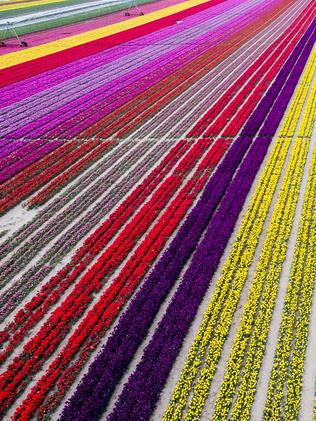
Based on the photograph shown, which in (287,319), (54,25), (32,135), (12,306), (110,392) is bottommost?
(287,319)

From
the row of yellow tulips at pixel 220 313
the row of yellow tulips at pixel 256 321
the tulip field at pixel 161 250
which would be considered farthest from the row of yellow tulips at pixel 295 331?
the row of yellow tulips at pixel 220 313

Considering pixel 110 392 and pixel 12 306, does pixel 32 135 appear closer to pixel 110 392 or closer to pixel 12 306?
pixel 12 306

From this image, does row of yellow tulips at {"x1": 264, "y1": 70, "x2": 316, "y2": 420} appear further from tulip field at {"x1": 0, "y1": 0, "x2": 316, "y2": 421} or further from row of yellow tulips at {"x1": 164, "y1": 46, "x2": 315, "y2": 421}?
row of yellow tulips at {"x1": 164, "y1": 46, "x2": 315, "y2": 421}

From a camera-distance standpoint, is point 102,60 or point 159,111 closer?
point 159,111

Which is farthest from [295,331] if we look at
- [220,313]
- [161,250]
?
[161,250]

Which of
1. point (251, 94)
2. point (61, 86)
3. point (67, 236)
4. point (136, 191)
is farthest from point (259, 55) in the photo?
point (67, 236)

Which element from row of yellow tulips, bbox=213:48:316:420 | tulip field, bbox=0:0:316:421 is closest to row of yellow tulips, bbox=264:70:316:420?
tulip field, bbox=0:0:316:421

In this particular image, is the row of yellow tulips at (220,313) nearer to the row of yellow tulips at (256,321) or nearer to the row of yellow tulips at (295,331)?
the row of yellow tulips at (256,321)
